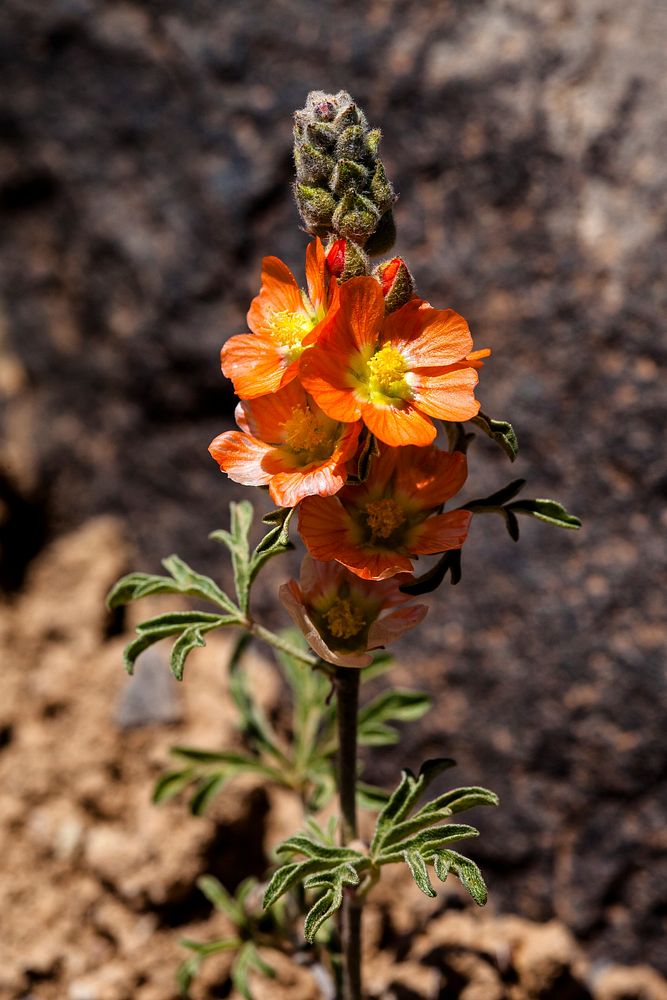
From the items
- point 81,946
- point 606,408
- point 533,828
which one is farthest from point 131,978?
point 606,408

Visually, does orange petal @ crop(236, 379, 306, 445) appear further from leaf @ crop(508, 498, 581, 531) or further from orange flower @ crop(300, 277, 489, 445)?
leaf @ crop(508, 498, 581, 531)

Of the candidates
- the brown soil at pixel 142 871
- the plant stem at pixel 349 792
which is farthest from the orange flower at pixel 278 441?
the brown soil at pixel 142 871

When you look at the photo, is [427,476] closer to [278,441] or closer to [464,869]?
[278,441]

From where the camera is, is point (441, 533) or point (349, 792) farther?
point (349, 792)

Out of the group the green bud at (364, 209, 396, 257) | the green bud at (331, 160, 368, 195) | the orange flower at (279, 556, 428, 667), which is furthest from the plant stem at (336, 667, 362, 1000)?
the green bud at (331, 160, 368, 195)

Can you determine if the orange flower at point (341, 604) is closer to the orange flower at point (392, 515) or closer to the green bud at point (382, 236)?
the orange flower at point (392, 515)

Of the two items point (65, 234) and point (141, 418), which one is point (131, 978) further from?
point (65, 234)

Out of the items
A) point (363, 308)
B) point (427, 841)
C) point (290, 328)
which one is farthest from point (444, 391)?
point (427, 841)
